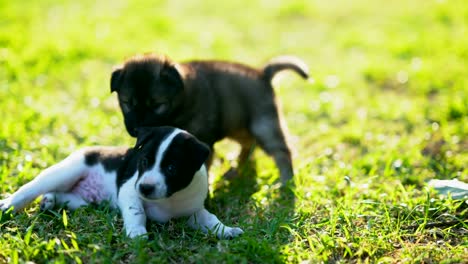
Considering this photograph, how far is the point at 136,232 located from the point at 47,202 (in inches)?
38.4

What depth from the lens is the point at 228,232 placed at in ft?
14.5

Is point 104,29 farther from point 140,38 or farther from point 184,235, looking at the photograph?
point 184,235

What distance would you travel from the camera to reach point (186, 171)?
13.9 ft

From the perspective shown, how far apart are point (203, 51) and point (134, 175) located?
18.3 ft

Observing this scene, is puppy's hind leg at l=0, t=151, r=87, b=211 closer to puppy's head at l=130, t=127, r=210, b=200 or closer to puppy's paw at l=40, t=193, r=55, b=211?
puppy's paw at l=40, t=193, r=55, b=211

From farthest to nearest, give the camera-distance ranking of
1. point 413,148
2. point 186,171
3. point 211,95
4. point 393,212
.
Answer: point 413,148 → point 211,95 → point 393,212 → point 186,171

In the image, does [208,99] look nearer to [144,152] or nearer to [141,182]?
[144,152]

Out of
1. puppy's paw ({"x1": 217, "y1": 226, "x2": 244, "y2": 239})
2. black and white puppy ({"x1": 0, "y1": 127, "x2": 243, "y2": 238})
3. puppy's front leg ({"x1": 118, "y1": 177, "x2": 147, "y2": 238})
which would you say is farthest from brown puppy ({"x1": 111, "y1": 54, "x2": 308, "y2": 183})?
puppy's paw ({"x1": 217, "y1": 226, "x2": 244, "y2": 239})

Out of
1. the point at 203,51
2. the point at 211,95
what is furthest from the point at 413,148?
the point at 203,51

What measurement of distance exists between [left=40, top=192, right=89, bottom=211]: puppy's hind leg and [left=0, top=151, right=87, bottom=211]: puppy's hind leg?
5 centimetres

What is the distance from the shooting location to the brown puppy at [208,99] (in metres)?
5.22

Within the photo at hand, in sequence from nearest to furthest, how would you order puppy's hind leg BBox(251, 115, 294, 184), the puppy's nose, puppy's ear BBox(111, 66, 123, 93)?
the puppy's nose < puppy's ear BBox(111, 66, 123, 93) < puppy's hind leg BBox(251, 115, 294, 184)

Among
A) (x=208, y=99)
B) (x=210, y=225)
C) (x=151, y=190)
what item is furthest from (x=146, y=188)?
(x=208, y=99)

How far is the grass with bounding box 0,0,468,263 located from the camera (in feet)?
14.1
